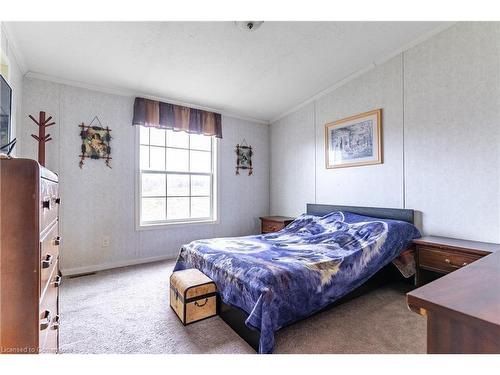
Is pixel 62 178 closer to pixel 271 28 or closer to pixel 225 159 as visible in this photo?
pixel 225 159

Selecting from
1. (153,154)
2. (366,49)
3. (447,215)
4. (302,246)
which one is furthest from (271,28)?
(447,215)

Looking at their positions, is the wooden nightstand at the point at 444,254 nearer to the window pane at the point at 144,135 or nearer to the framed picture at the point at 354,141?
the framed picture at the point at 354,141

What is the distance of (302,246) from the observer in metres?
2.45

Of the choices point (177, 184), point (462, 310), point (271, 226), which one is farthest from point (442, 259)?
point (177, 184)

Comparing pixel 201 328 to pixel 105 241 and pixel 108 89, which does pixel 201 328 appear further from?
pixel 108 89

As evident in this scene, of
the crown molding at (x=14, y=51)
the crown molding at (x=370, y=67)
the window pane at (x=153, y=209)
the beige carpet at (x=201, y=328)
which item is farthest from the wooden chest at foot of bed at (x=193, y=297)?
the crown molding at (x=370, y=67)

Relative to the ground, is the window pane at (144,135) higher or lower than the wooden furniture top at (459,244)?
higher

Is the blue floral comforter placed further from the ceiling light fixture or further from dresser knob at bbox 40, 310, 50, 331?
the ceiling light fixture

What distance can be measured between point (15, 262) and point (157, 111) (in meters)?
3.04

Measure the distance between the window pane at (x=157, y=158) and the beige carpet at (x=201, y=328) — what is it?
181 cm

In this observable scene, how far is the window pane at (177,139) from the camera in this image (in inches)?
147

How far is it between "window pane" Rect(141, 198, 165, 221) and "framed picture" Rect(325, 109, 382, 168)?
8.62ft

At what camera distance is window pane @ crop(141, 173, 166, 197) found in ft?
11.5

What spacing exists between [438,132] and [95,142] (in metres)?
4.11
